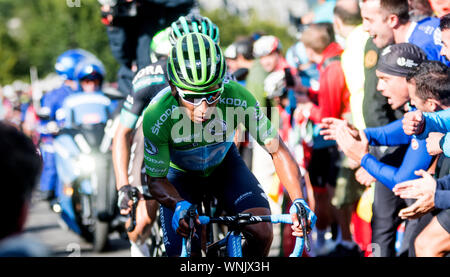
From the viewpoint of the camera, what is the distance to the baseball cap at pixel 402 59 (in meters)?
4.60

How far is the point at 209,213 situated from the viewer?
455 cm

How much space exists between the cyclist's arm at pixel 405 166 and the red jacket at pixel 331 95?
5.25 feet

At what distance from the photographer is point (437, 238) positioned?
13.1ft

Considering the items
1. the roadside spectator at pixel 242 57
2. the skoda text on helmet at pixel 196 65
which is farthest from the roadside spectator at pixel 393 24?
the roadside spectator at pixel 242 57

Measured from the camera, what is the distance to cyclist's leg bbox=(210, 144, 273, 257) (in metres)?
3.97

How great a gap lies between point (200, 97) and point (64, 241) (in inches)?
218

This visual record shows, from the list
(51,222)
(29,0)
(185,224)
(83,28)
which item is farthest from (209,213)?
(29,0)

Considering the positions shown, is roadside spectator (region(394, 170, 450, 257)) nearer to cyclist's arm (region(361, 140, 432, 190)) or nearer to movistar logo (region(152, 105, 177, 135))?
cyclist's arm (region(361, 140, 432, 190))

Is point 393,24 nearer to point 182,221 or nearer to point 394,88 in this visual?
point 394,88

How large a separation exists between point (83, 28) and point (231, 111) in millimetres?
33903

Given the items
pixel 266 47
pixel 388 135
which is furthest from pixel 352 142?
pixel 266 47

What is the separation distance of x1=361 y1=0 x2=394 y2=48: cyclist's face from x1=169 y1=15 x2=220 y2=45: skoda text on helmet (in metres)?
1.32

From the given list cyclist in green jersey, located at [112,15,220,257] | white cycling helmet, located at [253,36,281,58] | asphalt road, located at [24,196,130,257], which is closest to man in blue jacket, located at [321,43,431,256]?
cyclist in green jersey, located at [112,15,220,257]
